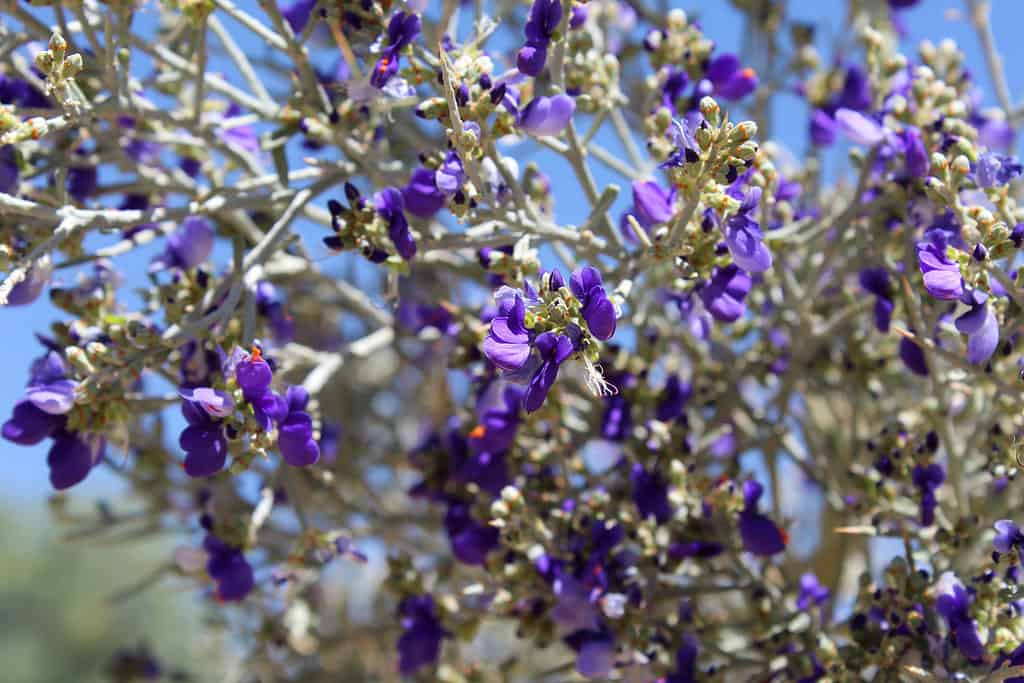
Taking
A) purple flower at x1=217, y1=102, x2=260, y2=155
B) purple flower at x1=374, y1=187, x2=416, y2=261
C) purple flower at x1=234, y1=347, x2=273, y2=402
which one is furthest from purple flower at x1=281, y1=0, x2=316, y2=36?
A: purple flower at x1=234, y1=347, x2=273, y2=402

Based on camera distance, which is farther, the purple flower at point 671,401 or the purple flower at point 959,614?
the purple flower at point 671,401

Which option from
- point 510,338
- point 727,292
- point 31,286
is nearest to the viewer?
point 510,338

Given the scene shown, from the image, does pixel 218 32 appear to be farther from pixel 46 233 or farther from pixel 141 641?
pixel 141 641

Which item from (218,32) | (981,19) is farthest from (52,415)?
(981,19)

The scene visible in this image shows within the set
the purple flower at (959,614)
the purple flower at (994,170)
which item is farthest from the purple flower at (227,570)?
the purple flower at (994,170)

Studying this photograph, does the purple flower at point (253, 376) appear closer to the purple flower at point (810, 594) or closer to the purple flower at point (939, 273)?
the purple flower at point (939, 273)

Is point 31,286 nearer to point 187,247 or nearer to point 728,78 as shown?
point 187,247

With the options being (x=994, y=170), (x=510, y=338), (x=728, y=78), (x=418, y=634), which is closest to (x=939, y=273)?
(x=994, y=170)
